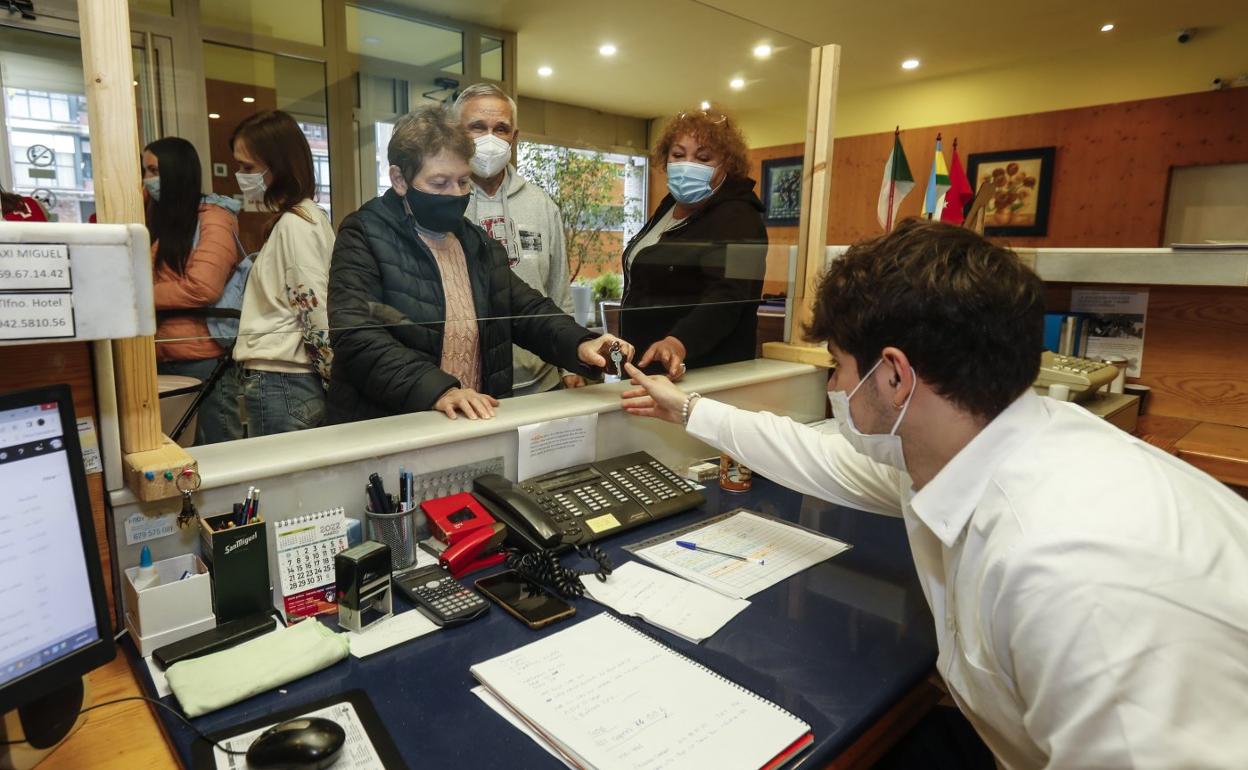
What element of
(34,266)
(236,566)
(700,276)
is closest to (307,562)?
(236,566)

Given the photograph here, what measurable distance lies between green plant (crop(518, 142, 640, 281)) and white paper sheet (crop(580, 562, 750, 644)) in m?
0.79

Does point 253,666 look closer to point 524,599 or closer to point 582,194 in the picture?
point 524,599

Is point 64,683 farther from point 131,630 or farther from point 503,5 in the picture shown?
point 503,5

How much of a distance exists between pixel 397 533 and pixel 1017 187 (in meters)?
6.20

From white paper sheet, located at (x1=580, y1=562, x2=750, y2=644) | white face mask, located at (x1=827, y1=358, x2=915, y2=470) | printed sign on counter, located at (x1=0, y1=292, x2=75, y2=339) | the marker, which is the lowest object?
white paper sheet, located at (x1=580, y1=562, x2=750, y2=644)

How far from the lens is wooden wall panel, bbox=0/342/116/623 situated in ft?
2.95

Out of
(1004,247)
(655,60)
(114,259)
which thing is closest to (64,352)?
(114,259)

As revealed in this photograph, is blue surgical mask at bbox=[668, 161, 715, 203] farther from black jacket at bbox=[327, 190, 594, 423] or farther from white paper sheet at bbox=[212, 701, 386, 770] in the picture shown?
white paper sheet at bbox=[212, 701, 386, 770]

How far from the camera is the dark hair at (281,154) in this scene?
1142 millimetres

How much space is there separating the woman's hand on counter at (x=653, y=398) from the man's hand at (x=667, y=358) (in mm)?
151

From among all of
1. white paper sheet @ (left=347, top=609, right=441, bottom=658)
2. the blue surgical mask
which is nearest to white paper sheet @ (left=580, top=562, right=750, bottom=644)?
white paper sheet @ (left=347, top=609, right=441, bottom=658)

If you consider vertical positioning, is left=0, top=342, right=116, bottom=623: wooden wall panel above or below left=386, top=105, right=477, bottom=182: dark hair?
below

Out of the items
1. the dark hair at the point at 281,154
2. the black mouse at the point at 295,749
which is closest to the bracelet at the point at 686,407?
the dark hair at the point at 281,154

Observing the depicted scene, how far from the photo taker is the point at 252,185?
1154 millimetres
